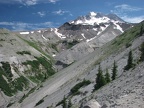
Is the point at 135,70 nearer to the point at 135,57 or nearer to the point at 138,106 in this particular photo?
the point at 138,106

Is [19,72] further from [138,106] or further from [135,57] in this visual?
[138,106]

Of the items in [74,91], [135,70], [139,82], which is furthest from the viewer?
[74,91]

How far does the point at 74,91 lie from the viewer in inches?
2320

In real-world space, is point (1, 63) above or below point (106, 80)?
above

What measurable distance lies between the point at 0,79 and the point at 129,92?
490 feet

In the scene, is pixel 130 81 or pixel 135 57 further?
pixel 135 57

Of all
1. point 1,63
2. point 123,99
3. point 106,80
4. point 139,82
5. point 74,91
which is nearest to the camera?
point 123,99

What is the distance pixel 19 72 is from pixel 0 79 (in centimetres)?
2332

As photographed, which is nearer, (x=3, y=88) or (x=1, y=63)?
(x=3, y=88)

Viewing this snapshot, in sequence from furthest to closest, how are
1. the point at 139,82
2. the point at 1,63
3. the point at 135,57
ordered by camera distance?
1. the point at 1,63
2. the point at 135,57
3. the point at 139,82

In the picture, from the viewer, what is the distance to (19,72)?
19475 cm

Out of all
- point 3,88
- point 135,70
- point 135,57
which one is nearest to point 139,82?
point 135,70

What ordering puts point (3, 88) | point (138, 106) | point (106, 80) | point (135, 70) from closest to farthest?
point (138, 106) → point (135, 70) → point (106, 80) → point (3, 88)

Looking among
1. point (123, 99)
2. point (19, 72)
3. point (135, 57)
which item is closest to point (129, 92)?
point (123, 99)
